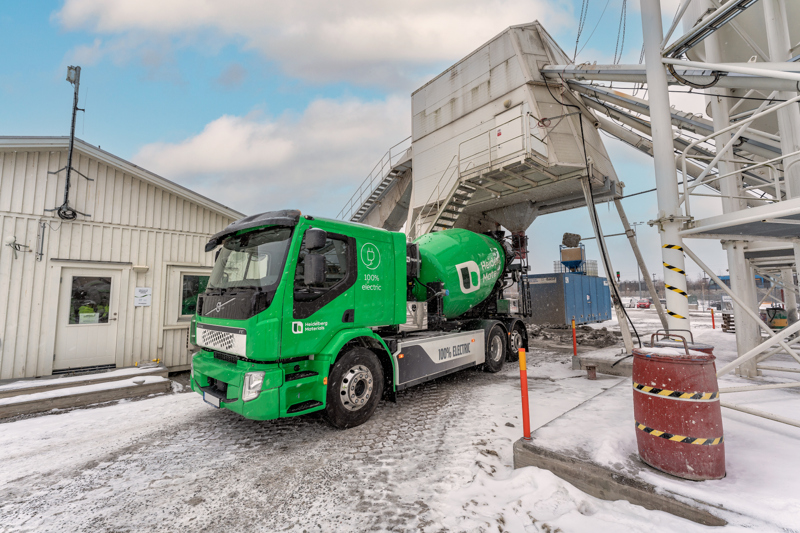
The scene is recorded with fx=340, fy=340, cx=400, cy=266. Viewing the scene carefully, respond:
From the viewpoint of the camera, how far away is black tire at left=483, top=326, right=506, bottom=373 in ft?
27.3

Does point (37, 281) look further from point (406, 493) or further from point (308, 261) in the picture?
point (406, 493)

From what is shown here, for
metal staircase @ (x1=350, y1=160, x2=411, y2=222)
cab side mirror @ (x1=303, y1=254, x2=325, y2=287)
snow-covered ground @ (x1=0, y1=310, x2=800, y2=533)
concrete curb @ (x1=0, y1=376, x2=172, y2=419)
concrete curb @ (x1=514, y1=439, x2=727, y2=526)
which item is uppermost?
metal staircase @ (x1=350, y1=160, x2=411, y2=222)

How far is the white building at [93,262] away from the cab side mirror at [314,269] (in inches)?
246

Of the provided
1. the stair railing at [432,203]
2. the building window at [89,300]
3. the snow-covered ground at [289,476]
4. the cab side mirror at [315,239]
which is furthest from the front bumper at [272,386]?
the stair railing at [432,203]

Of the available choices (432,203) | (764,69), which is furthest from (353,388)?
(432,203)

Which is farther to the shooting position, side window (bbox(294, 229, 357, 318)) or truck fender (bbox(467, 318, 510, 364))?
truck fender (bbox(467, 318, 510, 364))

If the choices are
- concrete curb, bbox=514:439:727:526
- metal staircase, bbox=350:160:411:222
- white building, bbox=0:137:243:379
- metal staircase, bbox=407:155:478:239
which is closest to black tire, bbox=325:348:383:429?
concrete curb, bbox=514:439:727:526

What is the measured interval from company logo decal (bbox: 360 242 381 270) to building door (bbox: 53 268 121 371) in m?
6.63

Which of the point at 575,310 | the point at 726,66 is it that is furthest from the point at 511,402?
the point at 575,310

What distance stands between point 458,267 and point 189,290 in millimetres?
7023

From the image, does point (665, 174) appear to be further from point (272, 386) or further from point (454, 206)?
point (454, 206)

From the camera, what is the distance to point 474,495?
10.5 feet

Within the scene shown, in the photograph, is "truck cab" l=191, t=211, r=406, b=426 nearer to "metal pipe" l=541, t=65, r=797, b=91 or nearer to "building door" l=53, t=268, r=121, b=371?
"building door" l=53, t=268, r=121, b=371

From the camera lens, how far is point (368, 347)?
5.22 m
